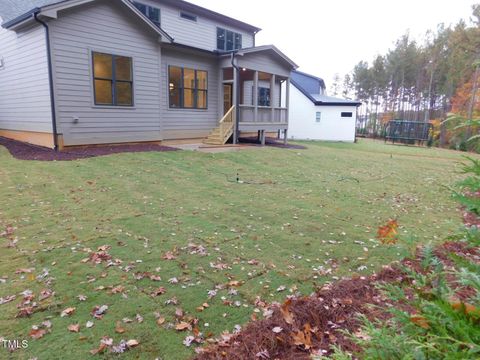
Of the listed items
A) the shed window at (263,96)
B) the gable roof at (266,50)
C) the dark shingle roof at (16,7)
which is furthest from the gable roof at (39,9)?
the shed window at (263,96)

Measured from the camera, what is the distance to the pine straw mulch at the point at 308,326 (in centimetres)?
238

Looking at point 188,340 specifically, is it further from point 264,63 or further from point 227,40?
point 227,40

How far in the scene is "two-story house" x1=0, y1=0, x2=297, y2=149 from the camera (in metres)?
9.91

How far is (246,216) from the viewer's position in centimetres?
550

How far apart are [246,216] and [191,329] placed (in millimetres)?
2934

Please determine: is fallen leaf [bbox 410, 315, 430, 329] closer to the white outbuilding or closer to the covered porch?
the covered porch

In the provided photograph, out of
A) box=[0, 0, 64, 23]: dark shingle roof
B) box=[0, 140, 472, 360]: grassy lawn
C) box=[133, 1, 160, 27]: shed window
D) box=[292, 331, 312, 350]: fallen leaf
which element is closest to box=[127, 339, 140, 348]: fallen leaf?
box=[0, 140, 472, 360]: grassy lawn

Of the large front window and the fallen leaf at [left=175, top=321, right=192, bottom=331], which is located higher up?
the large front window

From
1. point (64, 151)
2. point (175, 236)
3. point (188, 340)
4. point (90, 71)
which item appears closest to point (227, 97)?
point (90, 71)

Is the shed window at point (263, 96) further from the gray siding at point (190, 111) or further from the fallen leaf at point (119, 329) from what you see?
the fallen leaf at point (119, 329)

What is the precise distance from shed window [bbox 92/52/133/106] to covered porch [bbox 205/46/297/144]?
4081 millimetres

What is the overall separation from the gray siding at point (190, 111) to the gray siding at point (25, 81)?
4152mm

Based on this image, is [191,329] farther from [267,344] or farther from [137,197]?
[137,197]

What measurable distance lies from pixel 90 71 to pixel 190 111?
14.9 feet
